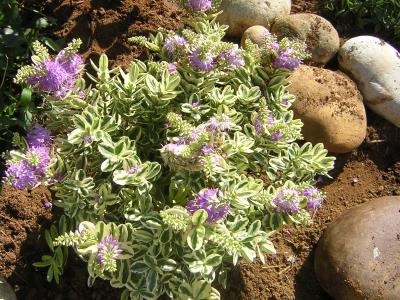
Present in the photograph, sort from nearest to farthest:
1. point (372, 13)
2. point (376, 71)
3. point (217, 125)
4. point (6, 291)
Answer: point (217, 125), point (6, 291), point (376, 71), point (372, 13)

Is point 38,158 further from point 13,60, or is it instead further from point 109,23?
point 109,23

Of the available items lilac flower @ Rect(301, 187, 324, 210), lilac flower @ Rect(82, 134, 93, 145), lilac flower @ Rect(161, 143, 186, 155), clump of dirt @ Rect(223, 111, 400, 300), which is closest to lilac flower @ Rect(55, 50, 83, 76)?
lilac flower @ Rect(82, 134, 93, 145)

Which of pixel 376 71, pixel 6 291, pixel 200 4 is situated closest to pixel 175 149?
pixel 200 4

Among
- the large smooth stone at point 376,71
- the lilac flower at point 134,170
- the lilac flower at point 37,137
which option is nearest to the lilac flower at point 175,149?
the lilac flower at point 134,170

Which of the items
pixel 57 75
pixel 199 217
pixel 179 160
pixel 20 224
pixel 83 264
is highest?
pixel 57 75

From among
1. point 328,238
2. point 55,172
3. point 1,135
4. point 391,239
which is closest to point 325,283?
point 328,238

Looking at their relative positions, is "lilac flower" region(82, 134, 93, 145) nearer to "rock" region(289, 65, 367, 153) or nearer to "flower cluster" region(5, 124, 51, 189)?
"flower cluster" region(5, 124, 51, 189)
